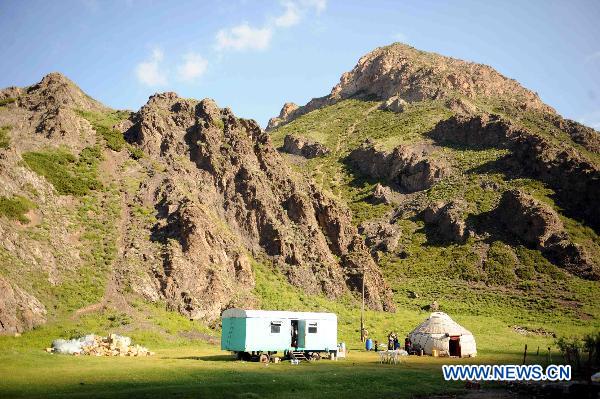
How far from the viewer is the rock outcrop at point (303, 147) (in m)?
162

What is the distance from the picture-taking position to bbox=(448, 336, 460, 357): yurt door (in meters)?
48.1

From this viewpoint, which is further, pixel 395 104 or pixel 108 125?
pixel 395 104

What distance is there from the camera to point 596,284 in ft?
295

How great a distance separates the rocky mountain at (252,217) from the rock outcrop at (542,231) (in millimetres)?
287

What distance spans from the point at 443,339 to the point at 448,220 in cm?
6535

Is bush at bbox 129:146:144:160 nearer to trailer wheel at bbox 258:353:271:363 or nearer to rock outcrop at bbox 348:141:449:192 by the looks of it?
trailer wheel at bbox 258:353:271:363

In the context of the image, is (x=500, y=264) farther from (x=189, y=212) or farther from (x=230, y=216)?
(x=189, y=212)

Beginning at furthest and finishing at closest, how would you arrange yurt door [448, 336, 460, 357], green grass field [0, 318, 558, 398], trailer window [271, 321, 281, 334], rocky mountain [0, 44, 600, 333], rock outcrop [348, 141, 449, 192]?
rock outcrop [348, 141, 449, 192] < rocky mountain [0, 44, 600, 333] < yurt door [448, 336, 460, 357] < trailer window [271, 321, 281, 334] < green grass field [0, 318, 558, 398]

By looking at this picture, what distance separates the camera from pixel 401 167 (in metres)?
138

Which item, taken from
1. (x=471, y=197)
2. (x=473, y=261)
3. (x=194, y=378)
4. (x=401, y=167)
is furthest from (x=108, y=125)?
(x=401, y=167)

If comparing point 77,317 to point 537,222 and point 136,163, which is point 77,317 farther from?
point 537,222

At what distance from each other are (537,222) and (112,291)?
273 feet

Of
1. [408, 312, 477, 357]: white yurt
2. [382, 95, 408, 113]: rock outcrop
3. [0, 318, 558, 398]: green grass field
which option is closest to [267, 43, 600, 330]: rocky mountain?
[382, 95, 408, 113]: rock outcrop

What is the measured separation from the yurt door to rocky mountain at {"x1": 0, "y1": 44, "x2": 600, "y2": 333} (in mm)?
22305
